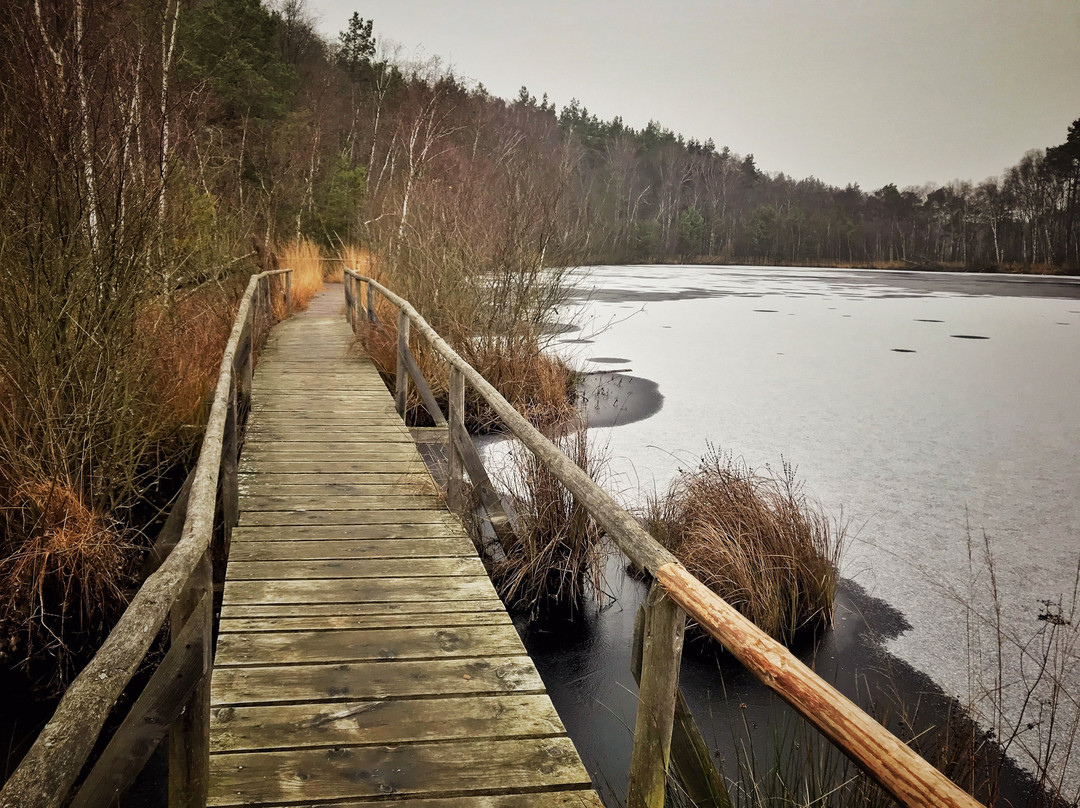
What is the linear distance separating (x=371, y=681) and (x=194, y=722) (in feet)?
2.74

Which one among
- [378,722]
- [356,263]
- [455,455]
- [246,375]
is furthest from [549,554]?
[356,263]

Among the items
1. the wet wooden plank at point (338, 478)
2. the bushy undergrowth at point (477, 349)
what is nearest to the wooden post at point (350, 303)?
the bushy undergrowth at point (477, 349)

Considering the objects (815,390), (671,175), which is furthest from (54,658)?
(671,175)

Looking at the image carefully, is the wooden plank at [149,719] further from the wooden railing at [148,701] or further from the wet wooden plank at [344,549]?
the wet wooden plank at [344,549]

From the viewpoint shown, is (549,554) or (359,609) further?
(549,554)

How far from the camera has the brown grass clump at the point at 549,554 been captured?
4.26 meters

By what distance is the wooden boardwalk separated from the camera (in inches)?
79.5

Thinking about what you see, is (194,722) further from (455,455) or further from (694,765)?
(455,455)

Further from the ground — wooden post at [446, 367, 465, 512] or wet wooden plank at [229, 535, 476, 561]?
wooden post at [446, 367, 465, 512]

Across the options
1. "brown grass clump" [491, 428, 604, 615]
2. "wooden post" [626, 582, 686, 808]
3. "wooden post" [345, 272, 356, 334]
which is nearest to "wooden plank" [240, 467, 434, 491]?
"brown grass clump" [491, 428, 604, 615]

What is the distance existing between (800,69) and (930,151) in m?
13.5

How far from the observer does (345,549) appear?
366cm

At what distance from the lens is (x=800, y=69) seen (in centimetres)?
6744

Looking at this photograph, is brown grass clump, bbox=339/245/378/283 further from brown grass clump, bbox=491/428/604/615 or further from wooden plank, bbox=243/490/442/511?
brown grass clump, bbox=491/428/604/615
